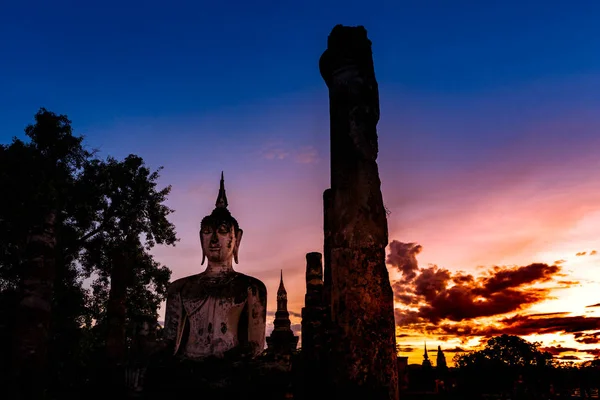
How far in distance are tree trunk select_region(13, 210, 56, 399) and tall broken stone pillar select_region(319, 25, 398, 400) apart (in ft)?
16.3

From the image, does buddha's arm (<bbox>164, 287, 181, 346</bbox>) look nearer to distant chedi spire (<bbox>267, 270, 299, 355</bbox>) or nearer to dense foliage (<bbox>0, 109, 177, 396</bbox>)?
distant chedi spire (<bbox>267, 270, 299, 355</bbox>)

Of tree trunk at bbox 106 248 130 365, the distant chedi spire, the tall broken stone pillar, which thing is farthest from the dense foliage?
the tall broken stone pillar

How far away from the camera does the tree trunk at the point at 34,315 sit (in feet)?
25.2

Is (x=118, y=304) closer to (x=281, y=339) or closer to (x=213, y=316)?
(x=213, y=316)

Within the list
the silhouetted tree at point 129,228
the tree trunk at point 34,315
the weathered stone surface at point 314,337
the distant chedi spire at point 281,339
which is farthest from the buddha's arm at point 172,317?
the silhouetted tree at point 129,228

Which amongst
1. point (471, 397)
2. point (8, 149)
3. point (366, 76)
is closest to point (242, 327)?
point (366, 76)

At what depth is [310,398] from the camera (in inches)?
251

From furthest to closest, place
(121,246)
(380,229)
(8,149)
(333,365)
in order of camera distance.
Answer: (121,246)
(8,149)
(380,229)
(333,365)

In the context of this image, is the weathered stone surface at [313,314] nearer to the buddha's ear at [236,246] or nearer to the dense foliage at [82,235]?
the buddha's ear at [236,246]

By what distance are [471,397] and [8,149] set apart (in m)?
25.5

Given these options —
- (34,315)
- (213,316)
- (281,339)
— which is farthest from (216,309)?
(34,315)

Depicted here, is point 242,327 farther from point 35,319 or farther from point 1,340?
point 1,340

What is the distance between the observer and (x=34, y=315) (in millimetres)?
8008

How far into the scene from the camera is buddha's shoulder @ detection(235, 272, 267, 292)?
9.12 m
